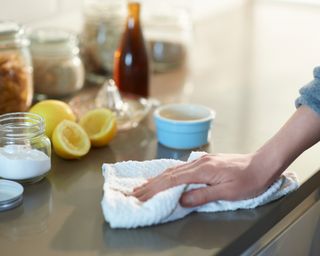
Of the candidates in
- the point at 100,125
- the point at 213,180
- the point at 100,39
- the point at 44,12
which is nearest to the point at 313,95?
the point at 213,180

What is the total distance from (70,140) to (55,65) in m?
0.28

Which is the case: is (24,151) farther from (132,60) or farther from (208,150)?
(132,60)

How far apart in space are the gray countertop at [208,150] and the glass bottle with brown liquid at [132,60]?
84mm

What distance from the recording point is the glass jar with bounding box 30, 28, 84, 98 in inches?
54.3

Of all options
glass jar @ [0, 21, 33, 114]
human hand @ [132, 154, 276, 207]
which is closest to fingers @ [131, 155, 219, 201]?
human hand @ [132, 154, 276, 207]

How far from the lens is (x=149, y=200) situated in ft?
2.99

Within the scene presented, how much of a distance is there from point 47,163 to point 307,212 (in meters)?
0.41

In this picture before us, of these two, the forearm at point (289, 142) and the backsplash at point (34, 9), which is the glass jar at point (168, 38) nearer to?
the backsplash at point (34, 9)

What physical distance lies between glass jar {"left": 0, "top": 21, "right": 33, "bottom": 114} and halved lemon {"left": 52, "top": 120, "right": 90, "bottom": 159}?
0.49 ft

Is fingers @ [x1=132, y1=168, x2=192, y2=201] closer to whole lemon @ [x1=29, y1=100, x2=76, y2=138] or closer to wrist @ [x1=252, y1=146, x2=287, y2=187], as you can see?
wrist @ [x1=252, y1=146, x2=287, y2=187]

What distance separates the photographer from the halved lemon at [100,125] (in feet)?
3.87

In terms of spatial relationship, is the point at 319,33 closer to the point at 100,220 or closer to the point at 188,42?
the point at 188,42

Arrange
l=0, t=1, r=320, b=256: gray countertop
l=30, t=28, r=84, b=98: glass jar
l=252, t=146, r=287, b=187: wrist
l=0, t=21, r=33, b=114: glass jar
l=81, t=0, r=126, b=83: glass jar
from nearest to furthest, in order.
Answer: l=0, t=1, r=320, b=256: gray countertop
l=252, t=146, r=287, b=187: wrist
l=0, t=21, r=33, b=114: glass jar
l=30, t=28, r=84, b=98: glass jar
l=81, t=0, r=126, b=83: glass jar

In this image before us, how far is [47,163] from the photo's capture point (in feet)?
3.43
